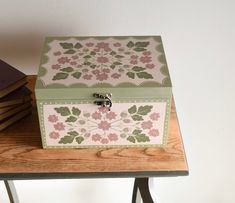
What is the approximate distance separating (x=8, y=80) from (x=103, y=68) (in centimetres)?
18

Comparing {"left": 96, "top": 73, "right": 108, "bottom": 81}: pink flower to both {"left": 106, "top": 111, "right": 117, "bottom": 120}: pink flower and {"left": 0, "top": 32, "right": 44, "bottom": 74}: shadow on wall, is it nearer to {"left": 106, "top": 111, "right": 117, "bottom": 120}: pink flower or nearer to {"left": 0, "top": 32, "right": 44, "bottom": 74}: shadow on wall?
{"left": 106, "top": 111, "right": 117, "bottom": 120}: pink flower

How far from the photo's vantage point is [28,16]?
0.76 metres

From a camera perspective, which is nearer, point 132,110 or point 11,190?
point 132,110

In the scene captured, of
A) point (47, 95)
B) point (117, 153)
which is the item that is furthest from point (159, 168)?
point (47, 95)

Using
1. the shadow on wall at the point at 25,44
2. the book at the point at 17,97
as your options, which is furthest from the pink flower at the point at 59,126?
the shadow on wall at the point at 25,44

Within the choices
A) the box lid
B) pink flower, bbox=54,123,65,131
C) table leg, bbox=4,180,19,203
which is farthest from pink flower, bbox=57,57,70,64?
table leg, bbox=4,180,19,203

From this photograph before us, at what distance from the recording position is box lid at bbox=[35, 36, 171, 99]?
564 mm

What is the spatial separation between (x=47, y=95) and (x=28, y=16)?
267mm

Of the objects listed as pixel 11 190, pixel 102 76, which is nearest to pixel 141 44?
pixel 102 76

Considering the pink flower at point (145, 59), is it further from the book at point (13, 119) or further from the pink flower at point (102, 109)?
the book at point (13, 119)

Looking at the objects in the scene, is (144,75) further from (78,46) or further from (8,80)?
(8,80)

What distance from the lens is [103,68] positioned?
60 centimetres

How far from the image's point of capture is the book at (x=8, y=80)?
0.63 meters

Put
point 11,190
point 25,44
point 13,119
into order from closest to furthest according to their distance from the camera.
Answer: point 13,119 < point 25,44 < point 11,190
